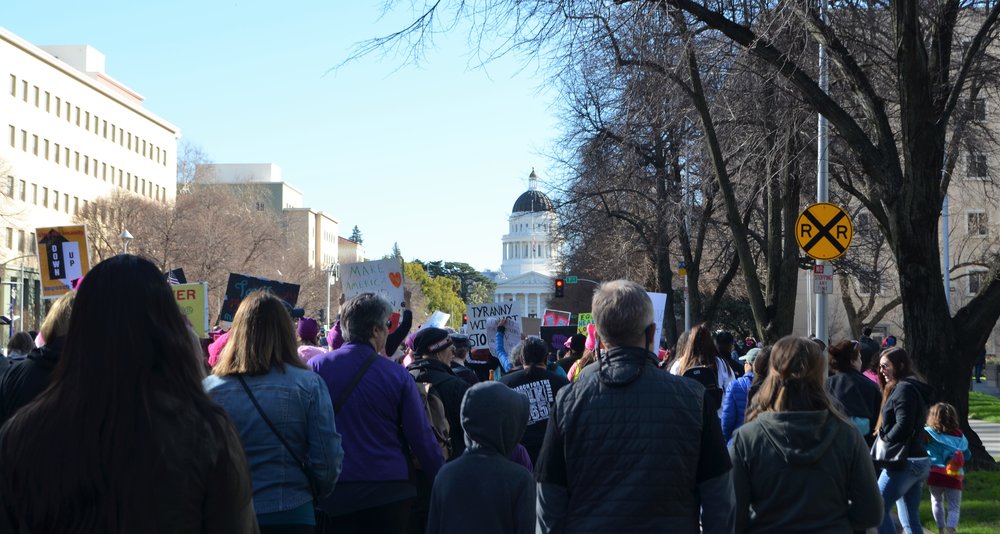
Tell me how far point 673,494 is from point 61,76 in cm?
8226

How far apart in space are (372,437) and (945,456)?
220 inches

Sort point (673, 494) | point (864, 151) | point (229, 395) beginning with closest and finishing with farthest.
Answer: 1. point (673, 494)
2. point (229, 395)
3. point (864, 151)

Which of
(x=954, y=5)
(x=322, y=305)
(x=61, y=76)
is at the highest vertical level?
(x=61, y=76)

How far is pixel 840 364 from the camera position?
9148 millimetres

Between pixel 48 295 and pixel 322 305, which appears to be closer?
pixel 48 295

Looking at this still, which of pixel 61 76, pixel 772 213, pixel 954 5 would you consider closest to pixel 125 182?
pixel 61 76

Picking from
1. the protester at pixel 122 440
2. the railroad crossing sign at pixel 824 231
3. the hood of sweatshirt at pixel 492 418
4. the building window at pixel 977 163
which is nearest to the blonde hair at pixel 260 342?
the hood of sweatshirt at pixel 492 418

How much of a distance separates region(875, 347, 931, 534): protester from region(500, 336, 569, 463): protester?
91.2 inches

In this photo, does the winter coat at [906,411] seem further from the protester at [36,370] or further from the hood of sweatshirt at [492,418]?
the protester at [36,370]

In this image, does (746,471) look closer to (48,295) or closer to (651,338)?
(651,338)

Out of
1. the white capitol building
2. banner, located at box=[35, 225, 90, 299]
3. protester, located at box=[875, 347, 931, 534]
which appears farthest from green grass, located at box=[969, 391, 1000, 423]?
the white capitol building

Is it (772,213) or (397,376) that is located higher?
(772,213)

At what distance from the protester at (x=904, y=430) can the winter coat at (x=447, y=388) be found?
3.07 metres

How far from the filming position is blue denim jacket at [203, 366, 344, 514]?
188 inches
